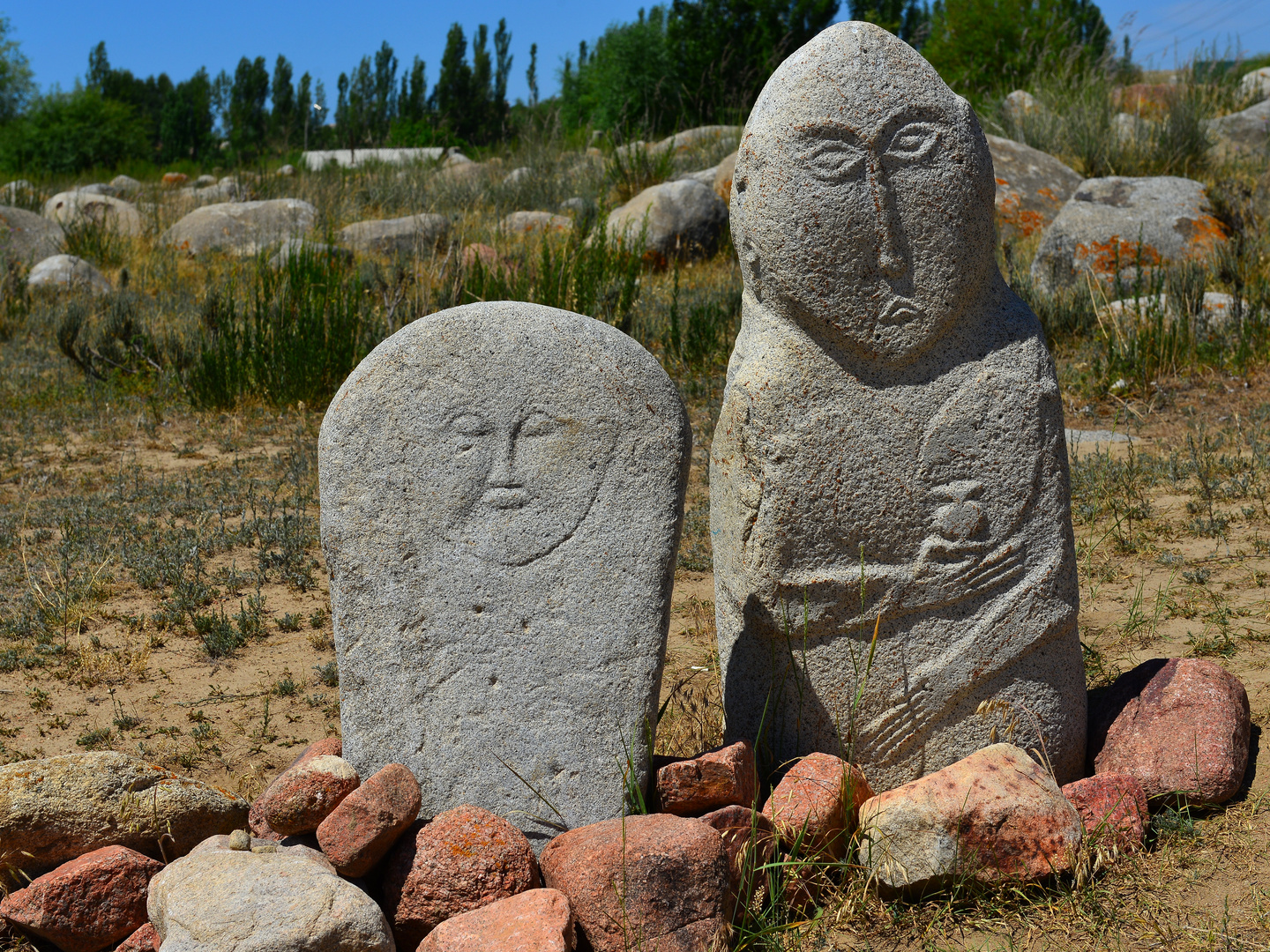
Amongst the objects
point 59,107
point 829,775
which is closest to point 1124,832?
point 829,775

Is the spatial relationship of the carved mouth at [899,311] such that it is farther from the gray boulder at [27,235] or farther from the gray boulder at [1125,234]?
the gray boulder at [27,235]

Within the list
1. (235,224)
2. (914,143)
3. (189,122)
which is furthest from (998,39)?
(189,122)

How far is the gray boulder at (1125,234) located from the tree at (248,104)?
81.0 feet

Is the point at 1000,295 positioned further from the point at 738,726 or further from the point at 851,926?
the point at 851,926

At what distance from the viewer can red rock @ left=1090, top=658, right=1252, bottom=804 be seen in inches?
99.5

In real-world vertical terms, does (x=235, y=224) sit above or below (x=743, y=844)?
above

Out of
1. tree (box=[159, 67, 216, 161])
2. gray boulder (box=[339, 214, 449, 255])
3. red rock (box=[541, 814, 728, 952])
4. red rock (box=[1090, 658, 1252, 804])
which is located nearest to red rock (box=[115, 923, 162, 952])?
red rock (box=[541, 814, 728, 952])

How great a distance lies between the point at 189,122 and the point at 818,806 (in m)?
40.0

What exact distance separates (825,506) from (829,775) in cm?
60

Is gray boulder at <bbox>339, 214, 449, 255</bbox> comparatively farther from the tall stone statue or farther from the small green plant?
the tall stone statue

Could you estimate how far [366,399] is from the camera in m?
2.39

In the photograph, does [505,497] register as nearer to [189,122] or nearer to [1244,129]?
[1244,129]

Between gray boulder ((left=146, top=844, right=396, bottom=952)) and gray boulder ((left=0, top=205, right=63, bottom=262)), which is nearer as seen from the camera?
gray boulder ((left=146, top=844, right=396, bottom=952))

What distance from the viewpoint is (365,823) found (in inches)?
83.9
